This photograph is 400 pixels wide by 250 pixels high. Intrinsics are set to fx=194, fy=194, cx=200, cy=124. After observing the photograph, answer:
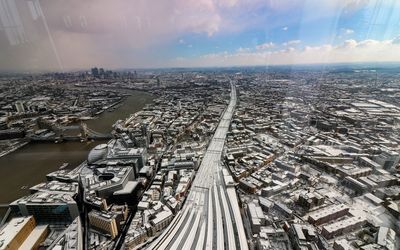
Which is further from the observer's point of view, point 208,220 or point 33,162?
point 33,162

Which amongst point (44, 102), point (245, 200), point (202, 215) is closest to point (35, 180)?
point (202, 215)

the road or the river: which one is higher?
the road

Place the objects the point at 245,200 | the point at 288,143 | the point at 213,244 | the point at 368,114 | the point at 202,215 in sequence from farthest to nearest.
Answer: the point at 368,114 → the point at 288,143 → the point at 245,200 → the point at 202,215 → the point at 213,244

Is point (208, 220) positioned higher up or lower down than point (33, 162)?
higher up

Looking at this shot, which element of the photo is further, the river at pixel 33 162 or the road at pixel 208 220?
the river at pixel 33 162

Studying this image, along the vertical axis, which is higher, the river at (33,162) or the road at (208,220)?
the road at (208,220)

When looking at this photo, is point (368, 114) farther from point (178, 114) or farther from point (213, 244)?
point (213, 244)

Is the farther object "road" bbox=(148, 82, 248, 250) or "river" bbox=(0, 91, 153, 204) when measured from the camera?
"river" bbox=(0, 91, 153, 204)

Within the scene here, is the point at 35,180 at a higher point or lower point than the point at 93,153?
lower
